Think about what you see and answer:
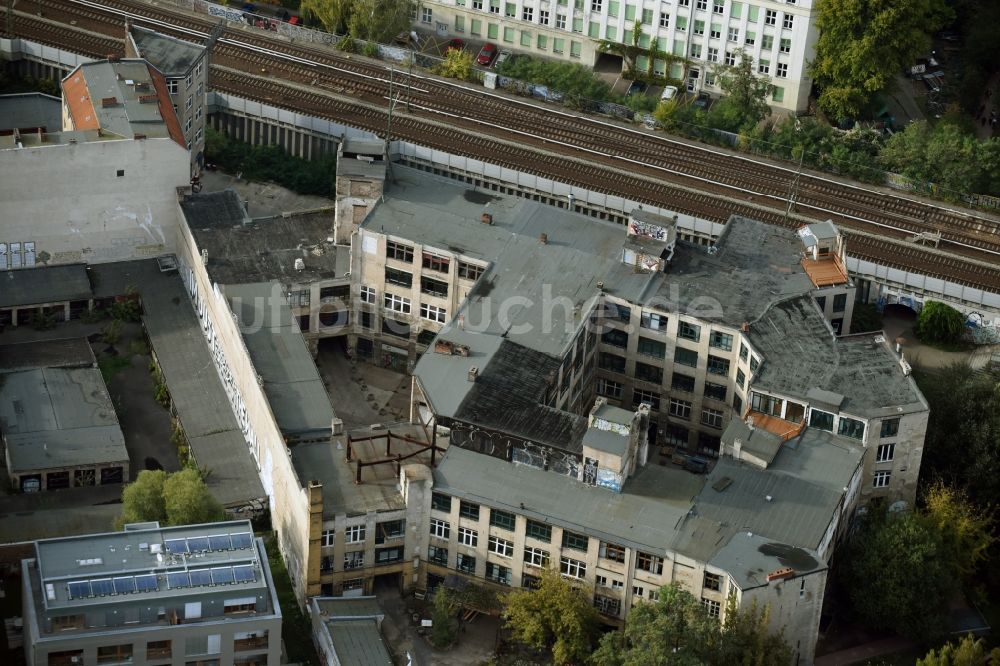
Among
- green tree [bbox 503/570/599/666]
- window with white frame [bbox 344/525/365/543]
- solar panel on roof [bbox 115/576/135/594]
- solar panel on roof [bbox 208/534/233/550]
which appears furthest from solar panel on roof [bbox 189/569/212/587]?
green tree [bbox 503/570/599/666]

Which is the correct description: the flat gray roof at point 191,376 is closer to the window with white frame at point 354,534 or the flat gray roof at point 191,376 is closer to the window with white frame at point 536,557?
the window with white frame at point 354,534

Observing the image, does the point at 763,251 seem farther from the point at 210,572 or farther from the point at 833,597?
the point at 210,572

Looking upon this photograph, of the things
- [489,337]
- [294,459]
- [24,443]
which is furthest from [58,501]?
[489,337]

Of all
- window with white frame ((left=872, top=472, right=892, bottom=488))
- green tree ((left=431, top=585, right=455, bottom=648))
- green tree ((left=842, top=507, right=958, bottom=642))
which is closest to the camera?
green tree ((left=431, top=585, right=455, bottom=648))

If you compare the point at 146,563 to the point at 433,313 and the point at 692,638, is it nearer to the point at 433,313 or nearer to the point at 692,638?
the point at 692,638

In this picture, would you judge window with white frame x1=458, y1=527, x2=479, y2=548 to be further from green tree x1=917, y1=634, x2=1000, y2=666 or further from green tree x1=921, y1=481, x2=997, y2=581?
green tree x1=921, y1=481, x2=997, y2=581

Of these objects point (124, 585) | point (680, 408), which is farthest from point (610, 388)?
point (124, 585)
